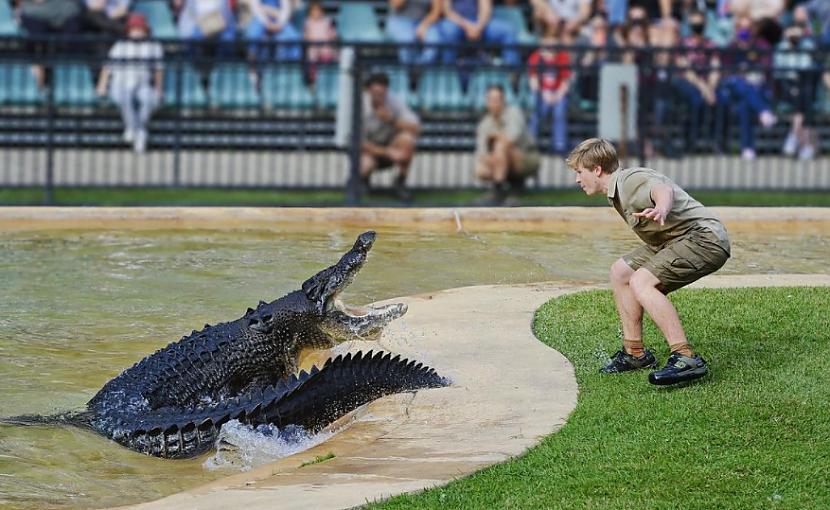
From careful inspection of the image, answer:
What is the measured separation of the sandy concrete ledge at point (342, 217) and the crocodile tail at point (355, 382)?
213 inches

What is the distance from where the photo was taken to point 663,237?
21.2 feet

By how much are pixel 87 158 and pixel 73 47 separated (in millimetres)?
1756

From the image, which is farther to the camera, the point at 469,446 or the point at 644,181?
the point at 644,181

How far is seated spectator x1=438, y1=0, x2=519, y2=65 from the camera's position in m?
16.8

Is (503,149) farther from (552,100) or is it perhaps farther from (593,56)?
(593,56)

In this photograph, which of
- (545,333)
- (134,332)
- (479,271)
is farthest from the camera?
(479,271)

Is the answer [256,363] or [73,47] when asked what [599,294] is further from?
[73,47]

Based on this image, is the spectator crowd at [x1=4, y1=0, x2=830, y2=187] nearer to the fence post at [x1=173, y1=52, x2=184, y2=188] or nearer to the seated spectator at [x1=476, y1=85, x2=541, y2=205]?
the seated spectator at [x1=476, y1=85, x2=541, y2=205]

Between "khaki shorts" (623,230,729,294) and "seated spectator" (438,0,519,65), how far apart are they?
10.5 metres

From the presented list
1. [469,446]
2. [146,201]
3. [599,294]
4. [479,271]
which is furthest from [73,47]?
[469,446]

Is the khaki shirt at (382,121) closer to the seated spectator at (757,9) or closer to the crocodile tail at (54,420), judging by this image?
the seated spectator at (757,9)

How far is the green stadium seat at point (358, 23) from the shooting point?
57.8ft

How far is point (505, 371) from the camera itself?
22.1 feet

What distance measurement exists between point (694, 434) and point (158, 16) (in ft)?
43.0
